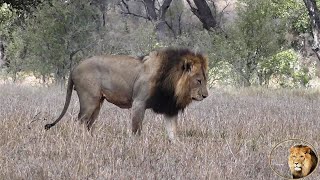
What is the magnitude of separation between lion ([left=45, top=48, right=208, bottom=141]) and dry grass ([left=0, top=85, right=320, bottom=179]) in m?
0.28

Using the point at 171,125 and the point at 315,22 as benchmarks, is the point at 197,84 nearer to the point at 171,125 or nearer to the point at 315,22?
the point at 171,125

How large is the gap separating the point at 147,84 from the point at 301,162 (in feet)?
11.9

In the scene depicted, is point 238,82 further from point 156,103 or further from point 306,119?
point 156,103

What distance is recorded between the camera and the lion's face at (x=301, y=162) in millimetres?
4523

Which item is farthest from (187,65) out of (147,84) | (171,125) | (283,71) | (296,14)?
(296,14)

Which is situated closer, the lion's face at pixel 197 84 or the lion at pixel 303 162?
the lion at pixel 303 162

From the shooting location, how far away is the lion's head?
7.87 m

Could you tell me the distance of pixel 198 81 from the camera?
786cm

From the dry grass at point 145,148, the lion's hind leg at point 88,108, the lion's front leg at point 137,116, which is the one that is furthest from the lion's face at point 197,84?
the lion's hind leg at point 88,108

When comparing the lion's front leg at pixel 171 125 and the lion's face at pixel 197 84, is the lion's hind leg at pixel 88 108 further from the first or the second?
the lion's face at pixel 197 84

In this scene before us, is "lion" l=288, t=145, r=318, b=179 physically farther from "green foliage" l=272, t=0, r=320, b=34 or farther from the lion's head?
"green foliage" l=272, t=0, r=320, b=34

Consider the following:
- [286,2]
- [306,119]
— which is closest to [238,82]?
[286,2]

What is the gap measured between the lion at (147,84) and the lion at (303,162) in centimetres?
304

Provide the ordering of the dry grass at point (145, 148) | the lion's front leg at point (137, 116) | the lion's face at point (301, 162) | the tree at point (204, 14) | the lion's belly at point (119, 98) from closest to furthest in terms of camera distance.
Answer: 1. the lion's face at point (301, 162)
2. the dry grass at point (145, 148)
3. the lion's front leg at point (137, 116)
4. the lion's belly at point (119, 98)
5. the tree at point (204, 14)
